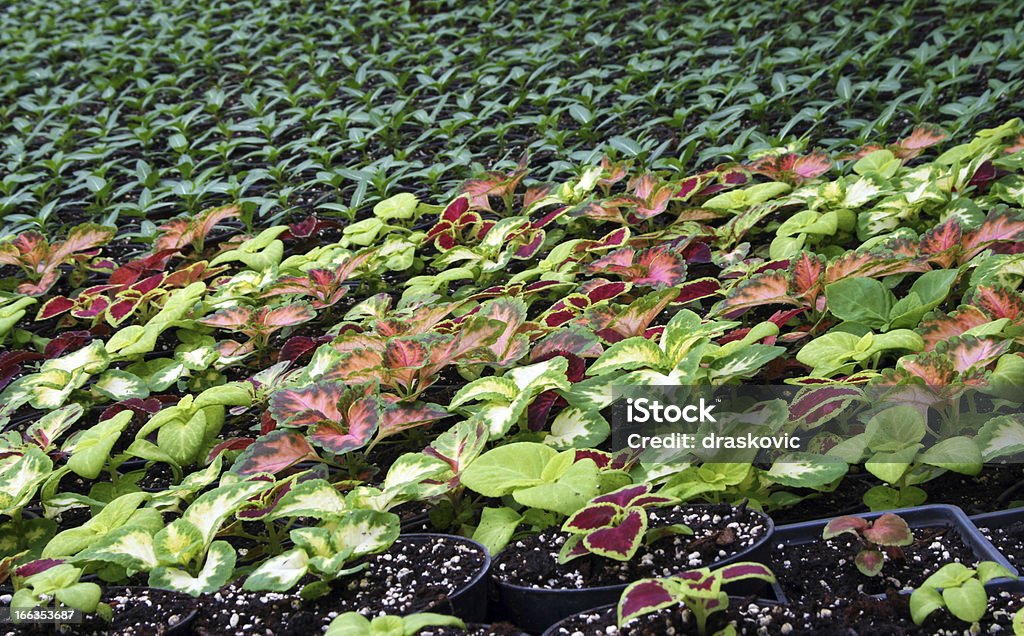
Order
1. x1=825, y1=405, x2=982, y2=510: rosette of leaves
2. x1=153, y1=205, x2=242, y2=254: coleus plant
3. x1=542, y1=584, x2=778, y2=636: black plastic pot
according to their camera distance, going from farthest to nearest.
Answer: x1=153, y1=205, x2=242, y2=254: coleus plant
x1=825, y1=405, x2=982, y2=510: rosette of leaves
x1=542, y1=584, x2=778, y2=636: black plastic pot

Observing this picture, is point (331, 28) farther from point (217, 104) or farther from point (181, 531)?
point (181, 531)

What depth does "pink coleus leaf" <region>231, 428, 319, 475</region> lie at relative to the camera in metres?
1.68

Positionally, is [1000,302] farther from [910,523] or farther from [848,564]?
[848,564]

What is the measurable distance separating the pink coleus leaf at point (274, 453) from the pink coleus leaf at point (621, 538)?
62 cm

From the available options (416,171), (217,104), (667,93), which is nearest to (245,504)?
(416,171)

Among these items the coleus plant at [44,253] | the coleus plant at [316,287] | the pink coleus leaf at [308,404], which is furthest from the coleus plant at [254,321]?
the coleus plant at [44,253]

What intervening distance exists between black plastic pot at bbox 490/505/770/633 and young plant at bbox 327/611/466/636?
17cm

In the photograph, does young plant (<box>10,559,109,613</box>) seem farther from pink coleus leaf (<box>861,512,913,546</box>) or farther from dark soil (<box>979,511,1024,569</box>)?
dark soil (<box>979,511,1024,569</box>)

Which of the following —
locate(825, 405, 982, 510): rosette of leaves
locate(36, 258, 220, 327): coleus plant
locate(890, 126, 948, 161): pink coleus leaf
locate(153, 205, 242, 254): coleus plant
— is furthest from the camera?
locate(153, 205, 242, 254): coleus plant

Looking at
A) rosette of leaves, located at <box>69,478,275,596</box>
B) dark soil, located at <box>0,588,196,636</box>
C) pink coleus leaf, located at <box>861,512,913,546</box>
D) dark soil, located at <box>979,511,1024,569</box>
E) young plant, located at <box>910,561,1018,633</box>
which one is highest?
rosette of leaves, located at <box>69,478,275,596</box>

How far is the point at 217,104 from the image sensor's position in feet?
13.4

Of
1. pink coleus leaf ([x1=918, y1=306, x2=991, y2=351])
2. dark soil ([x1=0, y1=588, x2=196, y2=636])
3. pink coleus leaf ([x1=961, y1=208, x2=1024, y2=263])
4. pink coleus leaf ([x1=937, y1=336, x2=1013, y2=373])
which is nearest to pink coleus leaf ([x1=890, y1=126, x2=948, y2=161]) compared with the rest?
pink coleus leaf ([x1=961, y1=208, x2=1024, y2=263])

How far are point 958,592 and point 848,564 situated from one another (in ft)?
0.67

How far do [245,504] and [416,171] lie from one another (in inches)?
80.7
